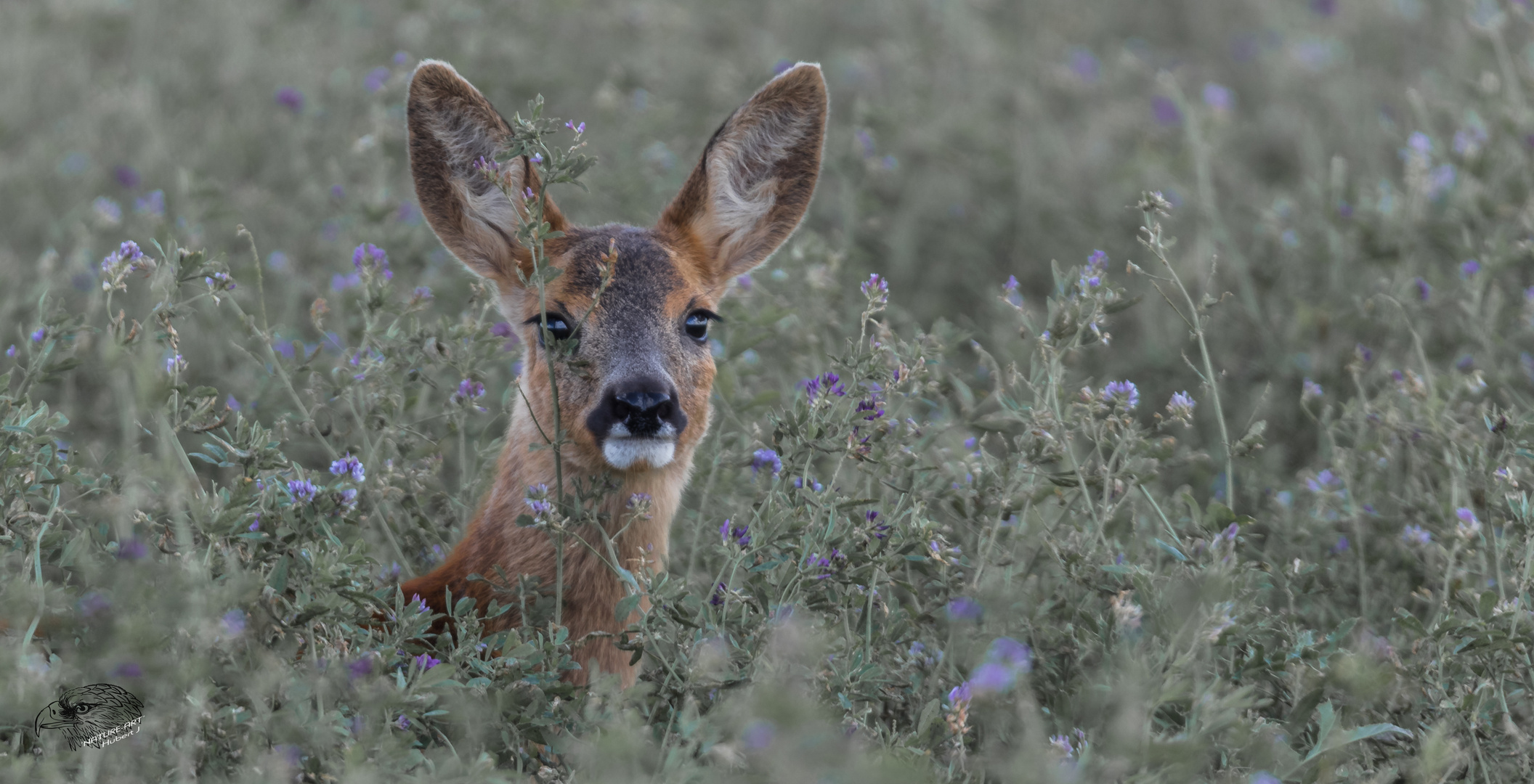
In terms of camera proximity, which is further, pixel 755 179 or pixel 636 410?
pixel 755 179

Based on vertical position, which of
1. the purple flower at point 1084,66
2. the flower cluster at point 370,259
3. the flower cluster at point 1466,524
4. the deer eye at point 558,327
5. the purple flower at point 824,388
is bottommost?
the purple flower at point 1084,66

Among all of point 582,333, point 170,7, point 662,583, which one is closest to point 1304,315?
point 582,333

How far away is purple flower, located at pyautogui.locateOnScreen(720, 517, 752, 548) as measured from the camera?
324 cm

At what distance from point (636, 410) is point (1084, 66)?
6106mm

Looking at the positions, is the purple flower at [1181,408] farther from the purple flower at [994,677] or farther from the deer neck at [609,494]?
the deer neck at [609,494]

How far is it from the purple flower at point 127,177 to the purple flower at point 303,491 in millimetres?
4213

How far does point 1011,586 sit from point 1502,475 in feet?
4.06

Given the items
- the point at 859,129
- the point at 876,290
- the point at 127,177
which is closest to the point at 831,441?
the point at 876,290

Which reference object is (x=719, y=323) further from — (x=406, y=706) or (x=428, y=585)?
(x=406, y=706)

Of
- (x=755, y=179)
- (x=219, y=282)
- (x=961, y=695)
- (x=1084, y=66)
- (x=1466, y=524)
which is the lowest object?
(x=1084, y=66)

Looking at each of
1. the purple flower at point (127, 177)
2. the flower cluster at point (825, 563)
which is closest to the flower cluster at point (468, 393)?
the flower cluster at point (825, 563)

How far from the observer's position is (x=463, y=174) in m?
4.47

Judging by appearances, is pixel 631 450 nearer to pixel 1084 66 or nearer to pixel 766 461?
pixel 766 461

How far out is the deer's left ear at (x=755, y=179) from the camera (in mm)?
4562
